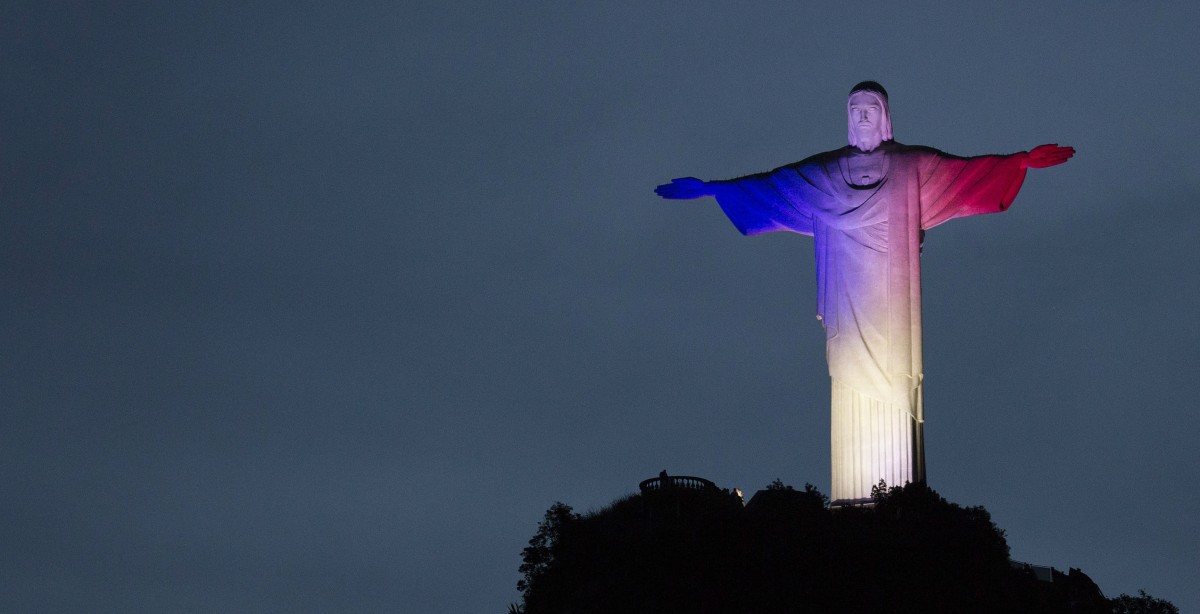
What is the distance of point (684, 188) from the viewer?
1544 inches

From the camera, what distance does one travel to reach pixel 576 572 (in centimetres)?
3397

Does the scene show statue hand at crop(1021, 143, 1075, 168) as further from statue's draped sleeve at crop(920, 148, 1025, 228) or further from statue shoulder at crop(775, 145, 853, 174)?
statue shoulder at crop(775, 145, 853, 174)

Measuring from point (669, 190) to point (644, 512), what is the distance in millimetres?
7460

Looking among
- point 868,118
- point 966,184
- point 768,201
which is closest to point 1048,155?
point 966,184

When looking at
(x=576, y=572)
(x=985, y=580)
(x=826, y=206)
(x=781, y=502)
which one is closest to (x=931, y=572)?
(x=985, y=580)

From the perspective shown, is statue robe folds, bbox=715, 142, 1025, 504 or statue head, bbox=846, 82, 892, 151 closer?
statue robe folds, bbox=715, 142, 1025, 504

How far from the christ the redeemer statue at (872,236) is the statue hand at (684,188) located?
3cm

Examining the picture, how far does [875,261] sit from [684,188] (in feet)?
15.0

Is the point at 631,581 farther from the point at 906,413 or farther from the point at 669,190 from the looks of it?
the point at 669,190

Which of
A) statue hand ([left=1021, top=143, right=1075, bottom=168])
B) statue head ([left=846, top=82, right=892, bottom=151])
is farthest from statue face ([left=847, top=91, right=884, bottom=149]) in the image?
statue hand ([left=1021, top=143, right=1075, bottom=168])

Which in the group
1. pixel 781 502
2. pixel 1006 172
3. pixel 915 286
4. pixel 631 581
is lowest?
pixel 631 581

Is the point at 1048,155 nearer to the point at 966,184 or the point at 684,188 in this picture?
the point at 966,184

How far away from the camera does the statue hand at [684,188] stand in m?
39.2

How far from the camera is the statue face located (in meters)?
38.1
